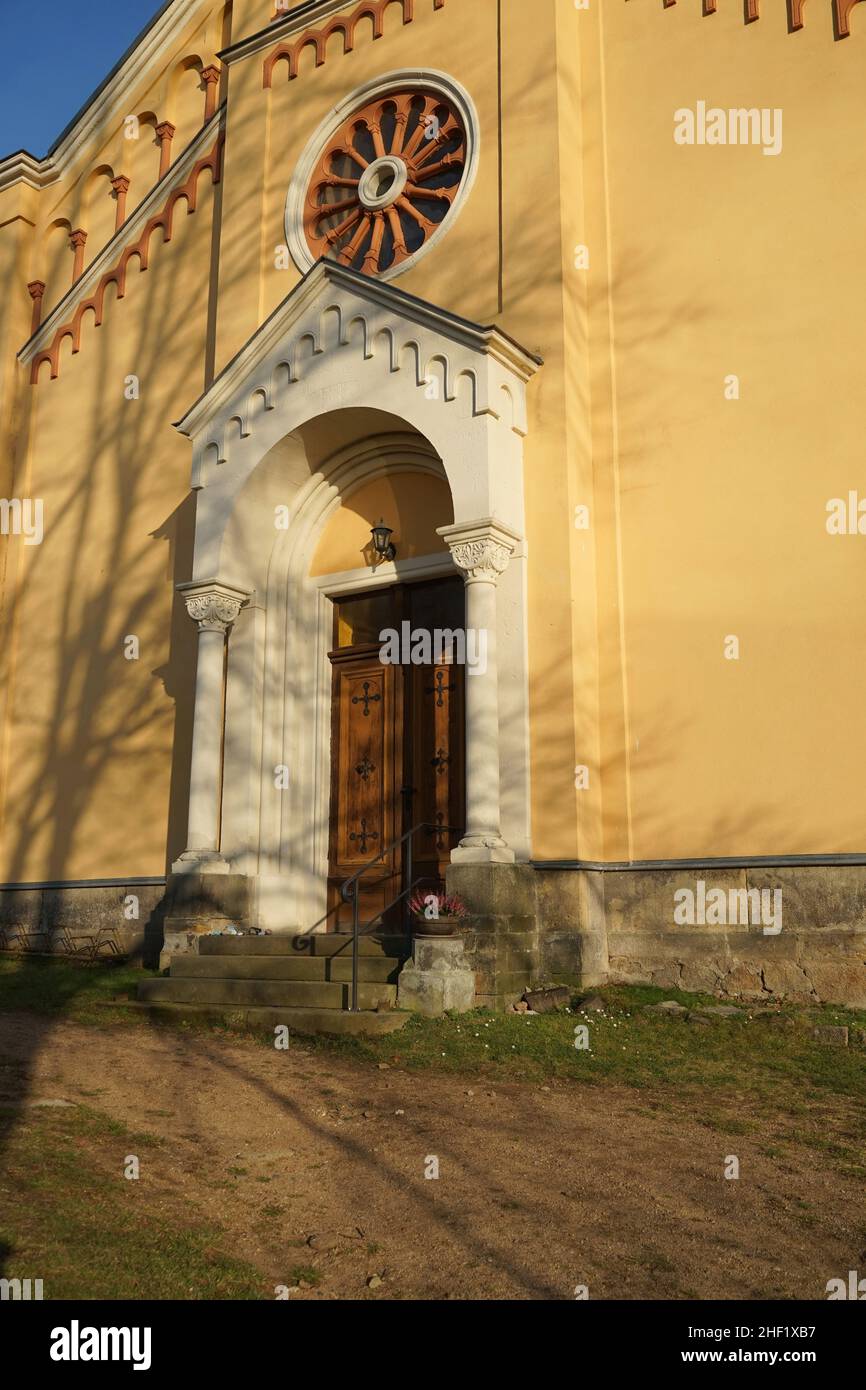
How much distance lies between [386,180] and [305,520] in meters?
3.62

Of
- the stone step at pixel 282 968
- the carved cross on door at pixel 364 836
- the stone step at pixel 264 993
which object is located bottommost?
the stone step at pixel 264 993

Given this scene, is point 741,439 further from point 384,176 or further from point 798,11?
point 384,176

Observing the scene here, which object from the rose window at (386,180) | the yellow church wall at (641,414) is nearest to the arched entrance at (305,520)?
the yellow church wall at (641,414)

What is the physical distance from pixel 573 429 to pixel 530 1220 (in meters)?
7.01

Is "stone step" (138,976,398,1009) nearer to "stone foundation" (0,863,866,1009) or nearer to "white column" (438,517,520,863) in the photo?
"stone foundation" (0,863,866,1009)

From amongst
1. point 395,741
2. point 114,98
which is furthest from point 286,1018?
point 114,98

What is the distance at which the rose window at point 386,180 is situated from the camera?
11.7 meters

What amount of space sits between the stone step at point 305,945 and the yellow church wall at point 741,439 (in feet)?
7.06

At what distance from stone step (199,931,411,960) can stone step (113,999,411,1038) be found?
2.76 ft

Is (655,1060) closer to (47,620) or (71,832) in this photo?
(71,832)

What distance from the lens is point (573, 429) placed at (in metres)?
10.1

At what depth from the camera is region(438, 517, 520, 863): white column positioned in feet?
29.8

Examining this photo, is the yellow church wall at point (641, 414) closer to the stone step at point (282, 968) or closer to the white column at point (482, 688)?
the white column at point (482, 688)

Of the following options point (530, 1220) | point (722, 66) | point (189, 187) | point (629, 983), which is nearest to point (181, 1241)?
point (530, 1220)
